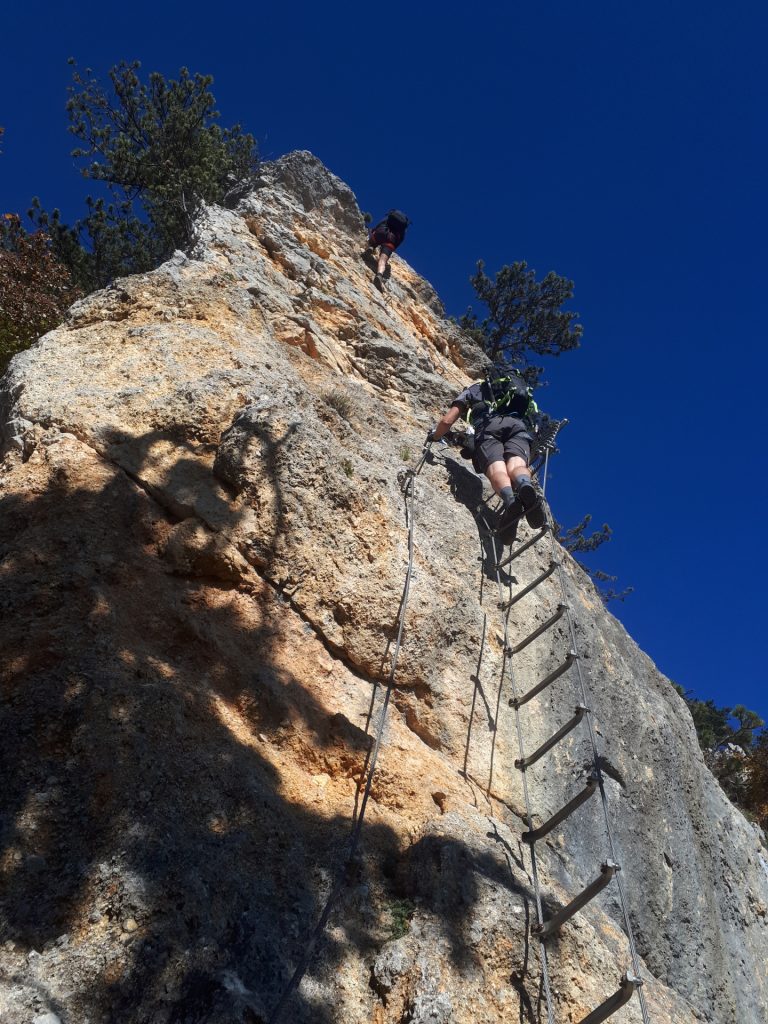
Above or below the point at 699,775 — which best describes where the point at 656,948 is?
below

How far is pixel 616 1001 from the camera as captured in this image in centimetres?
302

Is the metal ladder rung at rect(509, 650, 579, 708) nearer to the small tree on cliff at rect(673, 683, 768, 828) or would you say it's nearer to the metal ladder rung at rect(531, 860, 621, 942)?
the metal ladder rung at rect(531, 860, 621, 942)

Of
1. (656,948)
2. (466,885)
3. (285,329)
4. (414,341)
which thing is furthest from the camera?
(414,341)

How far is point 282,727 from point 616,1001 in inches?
76.0

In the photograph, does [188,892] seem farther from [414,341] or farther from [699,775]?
[414,341]

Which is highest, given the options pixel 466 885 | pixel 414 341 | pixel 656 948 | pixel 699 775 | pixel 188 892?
pixel 414 341

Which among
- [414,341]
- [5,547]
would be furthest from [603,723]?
[414,341]

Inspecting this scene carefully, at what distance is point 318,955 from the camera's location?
305cm

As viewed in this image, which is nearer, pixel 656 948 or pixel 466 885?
Result: pixel 466 885

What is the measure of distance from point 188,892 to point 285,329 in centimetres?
578

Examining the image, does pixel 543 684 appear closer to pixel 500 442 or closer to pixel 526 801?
pixel 526 801

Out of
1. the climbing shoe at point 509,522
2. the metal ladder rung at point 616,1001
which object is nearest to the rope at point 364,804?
the climbing shoe at point 509,522

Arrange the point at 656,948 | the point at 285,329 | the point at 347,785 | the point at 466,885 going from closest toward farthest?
1. the point at 466,885
2. the point at 347,785
3. the point at 656,948
4. the point at 285,329

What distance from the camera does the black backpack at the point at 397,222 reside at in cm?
1279
